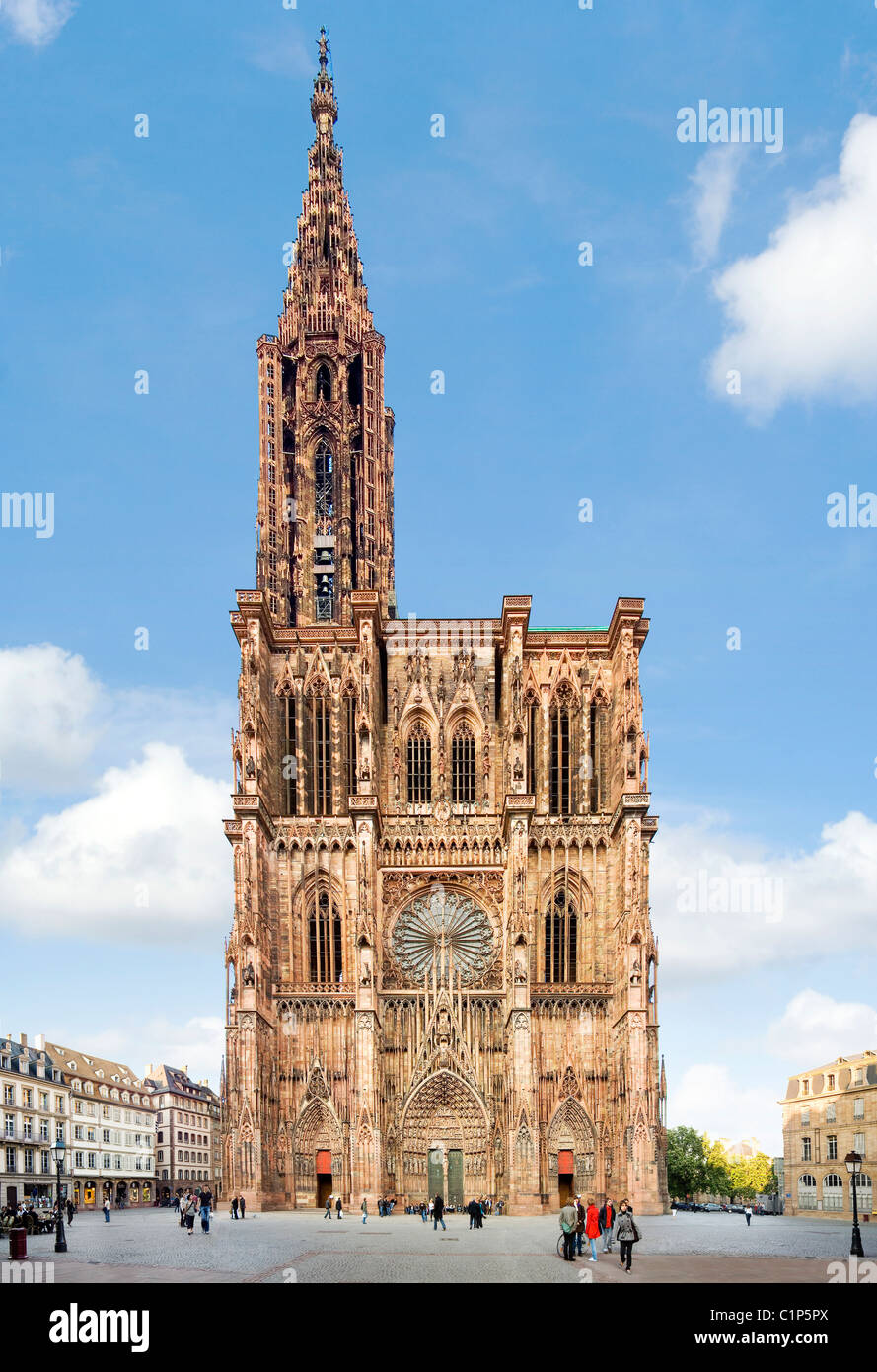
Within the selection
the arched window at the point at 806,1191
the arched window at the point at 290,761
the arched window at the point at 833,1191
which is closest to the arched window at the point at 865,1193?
the arched window at the point at 833,1191

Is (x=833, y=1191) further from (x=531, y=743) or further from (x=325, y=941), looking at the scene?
(x=325, y=941)

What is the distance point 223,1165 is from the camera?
5425 centimetres

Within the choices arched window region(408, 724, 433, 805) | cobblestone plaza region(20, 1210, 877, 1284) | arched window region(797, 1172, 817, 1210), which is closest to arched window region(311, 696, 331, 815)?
arched window region(408, 724, 433, 805)

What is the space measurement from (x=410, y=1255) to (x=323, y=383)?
56783mm

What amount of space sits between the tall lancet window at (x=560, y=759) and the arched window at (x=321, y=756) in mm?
10686

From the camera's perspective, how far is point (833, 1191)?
84000 mm

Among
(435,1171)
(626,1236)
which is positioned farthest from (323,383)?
(626,1236)

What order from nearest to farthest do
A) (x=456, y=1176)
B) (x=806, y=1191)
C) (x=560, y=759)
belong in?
1. (x=456, y=1176)
2. (x=560, y=759)
3. (x=806, y=1191)

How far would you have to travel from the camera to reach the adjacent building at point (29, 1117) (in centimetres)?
7862

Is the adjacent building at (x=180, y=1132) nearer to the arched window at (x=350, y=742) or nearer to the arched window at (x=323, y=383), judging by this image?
the arched window at (x=350, y=742)
